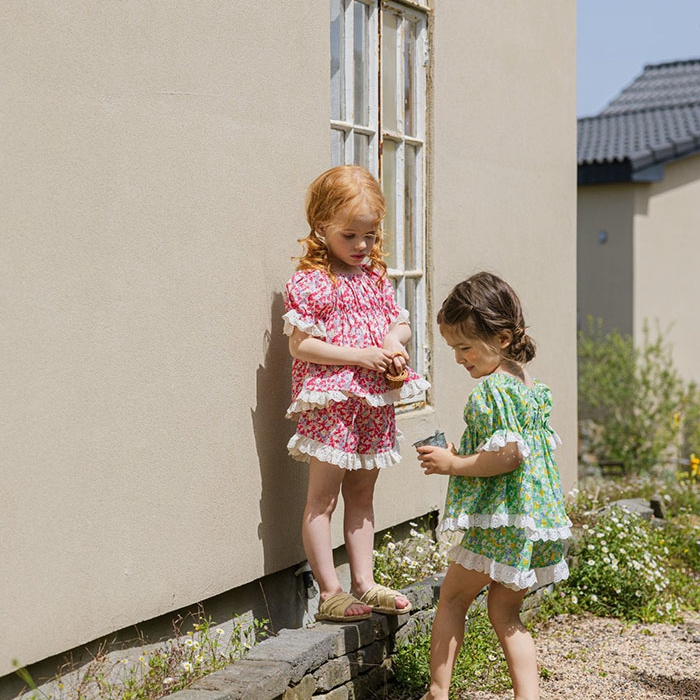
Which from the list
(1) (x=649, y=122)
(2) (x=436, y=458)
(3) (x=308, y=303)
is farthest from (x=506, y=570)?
(1) (x=649, y=122)

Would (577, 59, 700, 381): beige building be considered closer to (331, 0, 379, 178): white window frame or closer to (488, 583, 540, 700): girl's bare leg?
(331, 0, 379, 178): white window frame

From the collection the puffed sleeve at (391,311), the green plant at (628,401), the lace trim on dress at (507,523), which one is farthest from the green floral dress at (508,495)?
the green plant at (628,401)

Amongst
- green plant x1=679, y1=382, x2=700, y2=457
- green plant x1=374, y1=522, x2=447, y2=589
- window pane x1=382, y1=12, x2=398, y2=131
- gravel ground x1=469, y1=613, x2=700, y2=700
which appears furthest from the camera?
green plant x1=679, y1=382, x2=700, y2=457

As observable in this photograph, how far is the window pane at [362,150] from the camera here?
4555mm

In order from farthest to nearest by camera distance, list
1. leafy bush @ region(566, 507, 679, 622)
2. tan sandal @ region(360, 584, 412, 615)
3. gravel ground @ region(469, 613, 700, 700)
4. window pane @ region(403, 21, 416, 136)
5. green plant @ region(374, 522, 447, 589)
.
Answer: leafy bush @ region(566, 507, 679, 622) → window pane @ region(403, 21, 416, 136) → green plant @ region(374, 522, 447, 589) → gravel ground @ region(469, 613, 700, 700) → tan sandal @ region(360, 584, 412, 615)

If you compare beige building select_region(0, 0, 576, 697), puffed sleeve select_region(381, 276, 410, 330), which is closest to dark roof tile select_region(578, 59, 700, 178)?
beige building select_region(0, 0, 576, 697)

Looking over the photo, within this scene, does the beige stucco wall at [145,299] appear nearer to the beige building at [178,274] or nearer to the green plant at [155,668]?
the beige building at [178,274]

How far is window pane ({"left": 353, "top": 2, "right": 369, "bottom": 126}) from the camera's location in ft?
14.8

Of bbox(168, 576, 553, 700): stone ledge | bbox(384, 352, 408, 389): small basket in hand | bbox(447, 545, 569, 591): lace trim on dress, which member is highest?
bbox(384, 352, 408, 389): small basket in hand

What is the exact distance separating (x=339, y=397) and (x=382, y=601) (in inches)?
30.8

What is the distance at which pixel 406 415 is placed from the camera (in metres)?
4.76

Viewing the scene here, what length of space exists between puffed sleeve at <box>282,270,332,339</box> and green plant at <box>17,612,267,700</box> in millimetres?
1080

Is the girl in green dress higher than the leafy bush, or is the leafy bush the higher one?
the girl in green dress

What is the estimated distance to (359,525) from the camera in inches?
151
